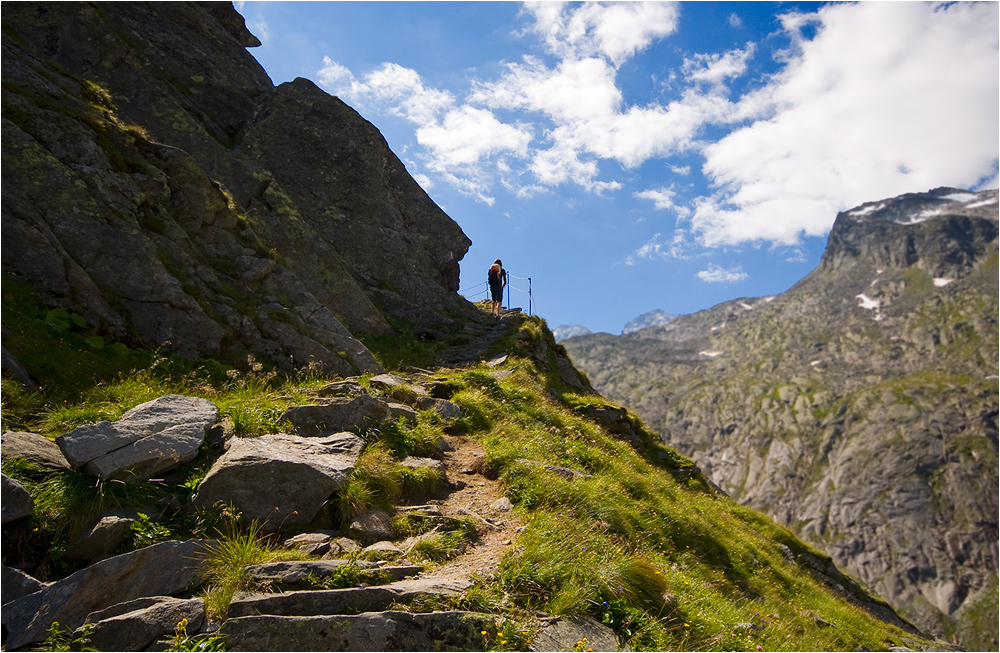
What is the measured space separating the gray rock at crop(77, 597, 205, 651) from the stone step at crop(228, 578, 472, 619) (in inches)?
16.6

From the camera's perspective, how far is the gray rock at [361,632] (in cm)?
609

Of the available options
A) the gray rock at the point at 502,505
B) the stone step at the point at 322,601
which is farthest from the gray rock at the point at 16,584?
the gray rock at the point at 502,505

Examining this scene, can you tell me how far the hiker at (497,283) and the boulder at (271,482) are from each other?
23331 mm

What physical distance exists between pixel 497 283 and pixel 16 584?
26927mm

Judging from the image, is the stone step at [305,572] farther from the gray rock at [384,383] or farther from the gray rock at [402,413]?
the gray rock at [384,383]

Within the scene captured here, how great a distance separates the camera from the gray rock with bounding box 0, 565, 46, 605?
621cm

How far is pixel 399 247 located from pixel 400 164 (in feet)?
28.3

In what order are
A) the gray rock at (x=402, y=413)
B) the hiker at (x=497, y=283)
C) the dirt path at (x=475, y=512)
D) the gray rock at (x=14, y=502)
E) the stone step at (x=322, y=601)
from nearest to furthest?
the stone step at (x=322, y=601) < the gray rock at (x=14, y=502) < the dirt path at (x=475, y=512) < the gray rock at (x=402, y=413) < the hiker at (x=497, y=283)

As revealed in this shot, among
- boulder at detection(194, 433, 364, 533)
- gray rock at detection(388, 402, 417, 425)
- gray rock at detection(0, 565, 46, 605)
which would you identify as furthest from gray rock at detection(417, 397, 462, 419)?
gray rock at detection(0, 565, 46, 605)

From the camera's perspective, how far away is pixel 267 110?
30625mm

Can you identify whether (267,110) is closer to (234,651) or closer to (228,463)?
(228,463)

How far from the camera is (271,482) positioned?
8.18 meters

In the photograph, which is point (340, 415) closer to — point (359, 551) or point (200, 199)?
point (359, 551)

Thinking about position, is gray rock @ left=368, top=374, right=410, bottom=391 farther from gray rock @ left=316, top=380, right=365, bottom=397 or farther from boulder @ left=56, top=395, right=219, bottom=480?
boulder @ left=56, top=395, right=219, bottom=480
